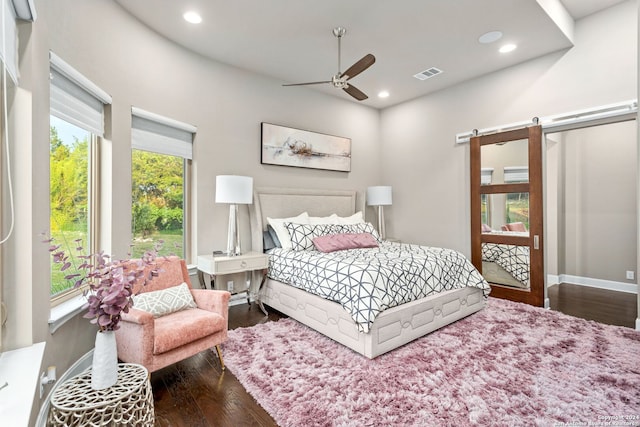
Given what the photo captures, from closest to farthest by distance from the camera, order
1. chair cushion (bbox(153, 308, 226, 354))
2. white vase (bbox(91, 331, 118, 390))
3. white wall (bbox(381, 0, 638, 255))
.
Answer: white vase (bbox(91, 331, 118, 390)) < chair cushion (bbox(153, 308, 226, 354)) < white wall (bbox(381, 0, 638, 255))

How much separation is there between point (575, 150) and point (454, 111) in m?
2.19

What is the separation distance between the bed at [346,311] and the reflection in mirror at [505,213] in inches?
42.4

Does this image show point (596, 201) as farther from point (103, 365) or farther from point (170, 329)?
point (103, 365)

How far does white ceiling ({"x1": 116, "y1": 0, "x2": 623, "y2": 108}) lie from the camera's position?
2867 millimetres

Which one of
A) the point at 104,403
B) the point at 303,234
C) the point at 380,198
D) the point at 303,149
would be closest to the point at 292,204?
the point at 303,234

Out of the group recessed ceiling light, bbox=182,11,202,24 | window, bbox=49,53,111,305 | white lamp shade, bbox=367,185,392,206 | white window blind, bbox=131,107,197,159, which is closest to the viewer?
window, bbox=49,53,111,305

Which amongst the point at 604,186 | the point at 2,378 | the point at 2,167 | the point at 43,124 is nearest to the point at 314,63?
the point at 43,124

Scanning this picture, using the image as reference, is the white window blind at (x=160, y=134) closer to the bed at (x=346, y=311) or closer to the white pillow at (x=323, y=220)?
the bed at (x=346, y=311)

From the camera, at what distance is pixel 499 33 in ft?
10.9

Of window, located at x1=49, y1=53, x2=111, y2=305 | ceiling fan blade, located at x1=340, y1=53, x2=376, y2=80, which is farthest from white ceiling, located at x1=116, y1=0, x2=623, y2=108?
window, located at x1=49, y1=53, x2=111, y2=305

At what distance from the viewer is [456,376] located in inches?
87.6

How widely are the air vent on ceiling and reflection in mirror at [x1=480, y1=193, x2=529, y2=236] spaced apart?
72.9 inches

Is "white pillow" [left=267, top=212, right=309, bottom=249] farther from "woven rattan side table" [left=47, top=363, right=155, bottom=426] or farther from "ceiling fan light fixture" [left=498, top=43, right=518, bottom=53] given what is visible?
"ceiling fan light fixture" [left=498, top=43, right=518, bottom=53]

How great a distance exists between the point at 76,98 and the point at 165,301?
1.72 metres
